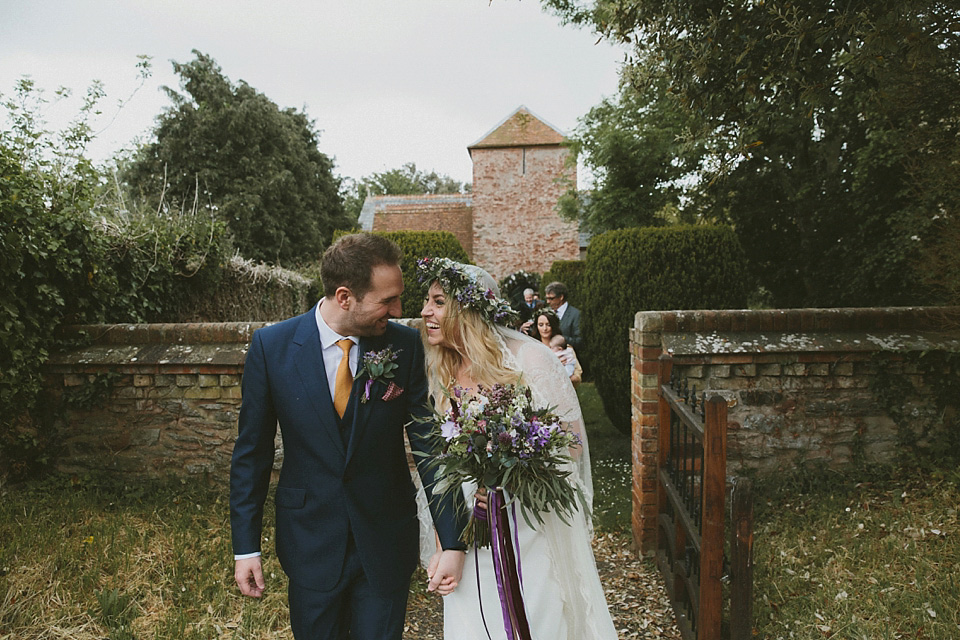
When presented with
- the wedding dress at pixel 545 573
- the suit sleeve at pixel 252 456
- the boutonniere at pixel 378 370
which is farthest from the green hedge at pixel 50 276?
the wedding dress at pixel 545 573

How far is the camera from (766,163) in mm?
13570

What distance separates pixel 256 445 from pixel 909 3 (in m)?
3.73

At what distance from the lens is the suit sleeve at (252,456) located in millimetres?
2201

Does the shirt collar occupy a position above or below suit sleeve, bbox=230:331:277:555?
above

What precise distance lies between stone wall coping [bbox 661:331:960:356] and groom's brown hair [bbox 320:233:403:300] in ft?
9.60

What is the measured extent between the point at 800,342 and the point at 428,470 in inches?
137

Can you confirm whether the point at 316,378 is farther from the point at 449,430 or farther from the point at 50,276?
the point at 50,276

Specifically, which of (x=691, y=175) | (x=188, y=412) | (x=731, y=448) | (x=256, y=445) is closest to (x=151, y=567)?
(x=188, y=412)

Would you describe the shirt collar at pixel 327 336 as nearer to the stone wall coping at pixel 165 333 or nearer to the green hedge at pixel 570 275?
the stone wall coping at pixel 165 333

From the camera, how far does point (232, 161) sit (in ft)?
79.9

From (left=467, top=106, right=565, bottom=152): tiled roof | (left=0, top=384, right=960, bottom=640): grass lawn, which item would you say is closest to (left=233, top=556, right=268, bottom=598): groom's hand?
(left=0, top=384, right=960, bottom=640): grass lawn

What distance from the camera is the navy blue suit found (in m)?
2.21

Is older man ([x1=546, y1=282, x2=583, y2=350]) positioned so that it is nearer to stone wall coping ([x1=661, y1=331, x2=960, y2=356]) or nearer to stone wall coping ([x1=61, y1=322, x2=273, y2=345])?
stone wall coping ([x1=661, y1=331, x2=960, y2=356])

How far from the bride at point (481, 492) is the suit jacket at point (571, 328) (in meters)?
4.38
